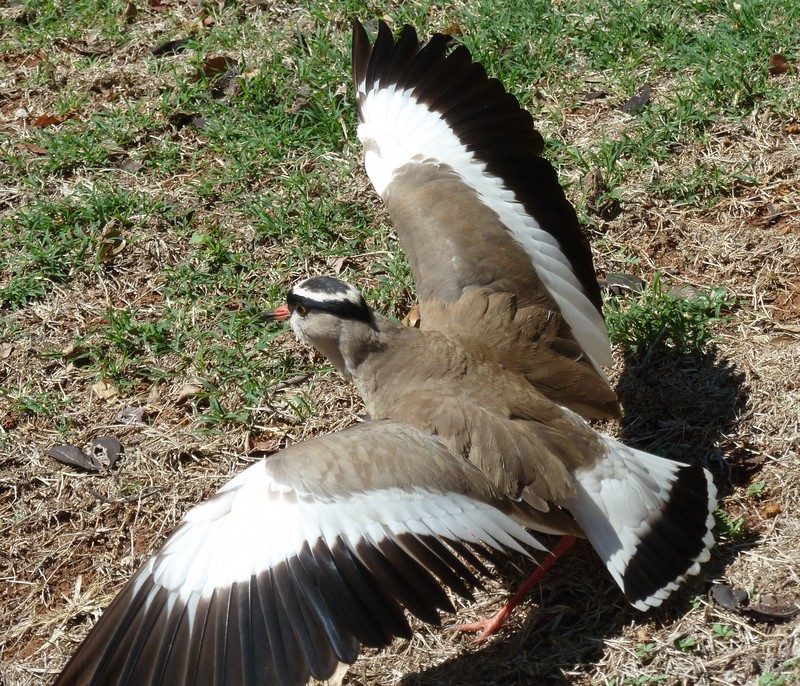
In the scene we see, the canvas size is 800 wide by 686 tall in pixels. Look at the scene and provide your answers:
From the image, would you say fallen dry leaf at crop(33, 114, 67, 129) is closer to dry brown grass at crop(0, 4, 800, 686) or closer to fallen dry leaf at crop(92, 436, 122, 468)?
dry brown grass at crop(0, 4, 800, 686)

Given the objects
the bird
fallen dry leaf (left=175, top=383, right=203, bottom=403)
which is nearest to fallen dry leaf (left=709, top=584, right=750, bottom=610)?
the bird

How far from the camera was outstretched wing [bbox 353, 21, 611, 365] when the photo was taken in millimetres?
4109

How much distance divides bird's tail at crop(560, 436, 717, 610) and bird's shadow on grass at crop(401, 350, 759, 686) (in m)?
0.17

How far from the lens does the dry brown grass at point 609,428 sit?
346 cm

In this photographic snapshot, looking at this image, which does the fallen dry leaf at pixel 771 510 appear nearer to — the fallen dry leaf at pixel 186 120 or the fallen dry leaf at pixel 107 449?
the fallen dry leaf at pixel 107 449

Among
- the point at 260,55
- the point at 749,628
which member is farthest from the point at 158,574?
the point at 260,55

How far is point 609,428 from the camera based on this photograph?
434cm

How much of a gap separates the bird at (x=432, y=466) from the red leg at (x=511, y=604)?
3.6 inches

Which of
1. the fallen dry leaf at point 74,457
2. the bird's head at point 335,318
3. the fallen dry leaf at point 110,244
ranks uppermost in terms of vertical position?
the bird's head at point 335,318

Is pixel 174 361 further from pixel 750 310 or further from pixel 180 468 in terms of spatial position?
pixel 750 310

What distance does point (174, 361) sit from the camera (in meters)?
4.77

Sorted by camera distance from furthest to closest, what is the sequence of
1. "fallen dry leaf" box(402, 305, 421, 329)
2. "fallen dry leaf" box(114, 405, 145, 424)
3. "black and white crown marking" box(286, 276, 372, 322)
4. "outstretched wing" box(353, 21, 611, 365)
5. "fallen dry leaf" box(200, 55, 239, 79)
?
"fallen dry leaf" box(200, 55, 239, 79), "fallen dry leaf" box(402, 305, 421, 329), "fallen dry leaf" box(114, 405, 145, 424), "outstretched wing" box(353, 21, 611, 365), "black and white crown marking" box(286, 276, 372, 322)

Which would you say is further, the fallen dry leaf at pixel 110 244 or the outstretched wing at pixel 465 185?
the fallen dry leaf at pixel 110 244

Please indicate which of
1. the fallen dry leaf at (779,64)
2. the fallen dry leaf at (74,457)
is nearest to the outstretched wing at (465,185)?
the fallen dry leaf at (74,457)
